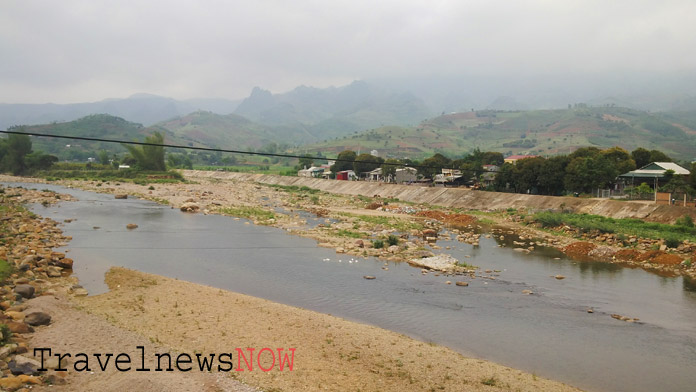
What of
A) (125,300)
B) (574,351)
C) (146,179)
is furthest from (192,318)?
(146,179)

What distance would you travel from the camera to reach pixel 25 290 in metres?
14.6

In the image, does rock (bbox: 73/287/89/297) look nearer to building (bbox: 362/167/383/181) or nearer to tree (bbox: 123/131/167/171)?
building (bbox: 362/167/383/181)

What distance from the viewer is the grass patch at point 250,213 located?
38.3m

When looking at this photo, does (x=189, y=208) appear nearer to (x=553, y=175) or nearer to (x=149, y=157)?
(x=553, y=175)

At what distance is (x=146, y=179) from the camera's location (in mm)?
74500

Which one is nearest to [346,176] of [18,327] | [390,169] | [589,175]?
[390,169]

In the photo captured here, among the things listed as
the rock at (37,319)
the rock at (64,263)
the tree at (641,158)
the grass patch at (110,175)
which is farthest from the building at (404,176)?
the rock at (37,319)

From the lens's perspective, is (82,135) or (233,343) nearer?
(233,343)

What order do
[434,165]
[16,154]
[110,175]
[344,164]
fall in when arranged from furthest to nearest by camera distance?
[344,164] < [110,175] < [16,154] < [434,165]

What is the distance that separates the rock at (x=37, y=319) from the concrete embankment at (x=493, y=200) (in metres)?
36.2

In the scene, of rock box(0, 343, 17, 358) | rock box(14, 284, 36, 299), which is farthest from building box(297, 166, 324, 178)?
rock box(0, 343, 17, 358)

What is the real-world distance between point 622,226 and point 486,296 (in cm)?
1971

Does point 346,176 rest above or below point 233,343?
above

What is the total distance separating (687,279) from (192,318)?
21.4 meters
